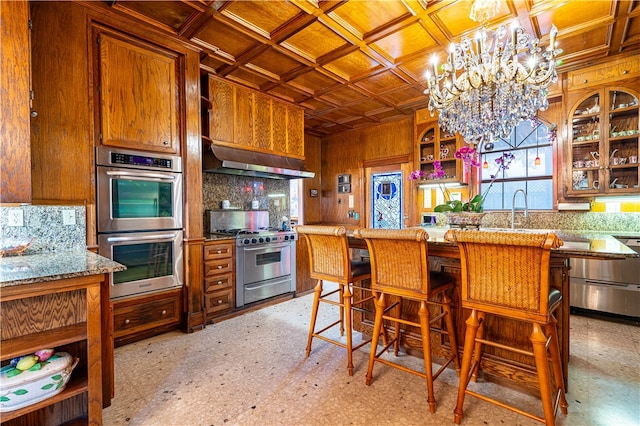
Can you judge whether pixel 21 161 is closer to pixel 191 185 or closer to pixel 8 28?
pixel 8 28

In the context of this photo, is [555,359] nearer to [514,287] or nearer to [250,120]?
[514,287]

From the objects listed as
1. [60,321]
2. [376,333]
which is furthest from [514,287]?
[60,321]

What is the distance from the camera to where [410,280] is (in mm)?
1775

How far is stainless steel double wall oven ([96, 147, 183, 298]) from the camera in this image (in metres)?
2.46

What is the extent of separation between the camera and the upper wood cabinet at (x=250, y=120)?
3414 mm

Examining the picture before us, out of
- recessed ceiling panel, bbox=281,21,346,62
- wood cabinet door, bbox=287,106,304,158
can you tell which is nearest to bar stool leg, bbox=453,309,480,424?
recessed ceiling panel, bbox=281,21,346,62

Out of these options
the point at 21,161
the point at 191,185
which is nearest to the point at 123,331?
the point at 191,185

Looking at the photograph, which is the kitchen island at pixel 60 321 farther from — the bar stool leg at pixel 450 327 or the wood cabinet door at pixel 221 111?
the wood cabinet door at pixel 221 111

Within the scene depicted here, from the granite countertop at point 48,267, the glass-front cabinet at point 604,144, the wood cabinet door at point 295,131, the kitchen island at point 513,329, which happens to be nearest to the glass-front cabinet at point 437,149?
the glass-front cabinet at point 604,144

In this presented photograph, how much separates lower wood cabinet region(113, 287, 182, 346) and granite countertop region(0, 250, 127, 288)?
2.94ft

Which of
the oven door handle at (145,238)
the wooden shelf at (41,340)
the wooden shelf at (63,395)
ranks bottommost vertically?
the wooden shelf at (63,395)

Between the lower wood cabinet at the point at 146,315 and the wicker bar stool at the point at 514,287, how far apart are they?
252 centimetres

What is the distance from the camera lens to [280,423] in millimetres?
1596

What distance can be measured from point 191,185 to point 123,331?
1.43 m
